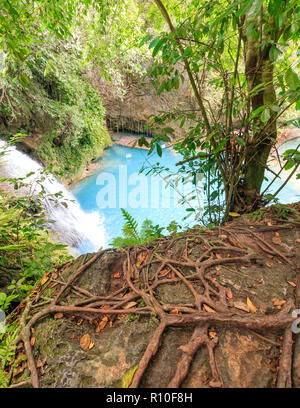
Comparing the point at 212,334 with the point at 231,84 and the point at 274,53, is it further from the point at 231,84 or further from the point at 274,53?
the point at 231,84

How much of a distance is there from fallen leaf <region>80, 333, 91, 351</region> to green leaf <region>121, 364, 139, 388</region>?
308 millimetres

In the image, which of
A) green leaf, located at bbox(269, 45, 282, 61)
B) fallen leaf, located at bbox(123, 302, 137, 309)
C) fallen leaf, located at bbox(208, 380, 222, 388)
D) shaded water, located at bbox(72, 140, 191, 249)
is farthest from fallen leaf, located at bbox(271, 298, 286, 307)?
shaded water, located at bbox(72, 140, 191, 249)

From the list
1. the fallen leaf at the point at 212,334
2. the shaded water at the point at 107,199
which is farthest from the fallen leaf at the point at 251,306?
the shaded water at the point at 107,199

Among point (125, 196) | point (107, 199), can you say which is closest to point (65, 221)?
point (107, 199)

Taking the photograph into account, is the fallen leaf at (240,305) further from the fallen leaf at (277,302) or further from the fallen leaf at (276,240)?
the fallen leaf at (276,240)

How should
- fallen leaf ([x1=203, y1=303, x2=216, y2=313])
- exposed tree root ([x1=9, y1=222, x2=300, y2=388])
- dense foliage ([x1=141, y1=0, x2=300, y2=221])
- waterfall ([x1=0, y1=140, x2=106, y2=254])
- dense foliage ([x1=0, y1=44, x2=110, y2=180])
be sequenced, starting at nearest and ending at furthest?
exposed tree root ([x1=9, y1=222, x2=300, y2=388])
fallen leaf ([x1=203, y1=303, x2=216, y2=313])
dense foliage ([x1=141, y1=0, x2=300, y2=221])
waterfall ([x1=0, y1=140, x2=106, y2=254])
dense foliage ([x1=0, y1=44, x2=110, y2=180])

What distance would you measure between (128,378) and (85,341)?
1.20ft

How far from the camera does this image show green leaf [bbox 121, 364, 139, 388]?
0.92 metres

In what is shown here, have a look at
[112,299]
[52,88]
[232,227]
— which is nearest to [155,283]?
[112,299]

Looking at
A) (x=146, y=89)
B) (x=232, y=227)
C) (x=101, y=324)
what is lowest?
(x=101, y=324)

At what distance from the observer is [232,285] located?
132cm

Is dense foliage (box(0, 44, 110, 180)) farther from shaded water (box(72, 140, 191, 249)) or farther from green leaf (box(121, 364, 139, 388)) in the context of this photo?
green leaf (box(121, 364, 139, 388))

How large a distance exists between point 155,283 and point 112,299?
32 cm
